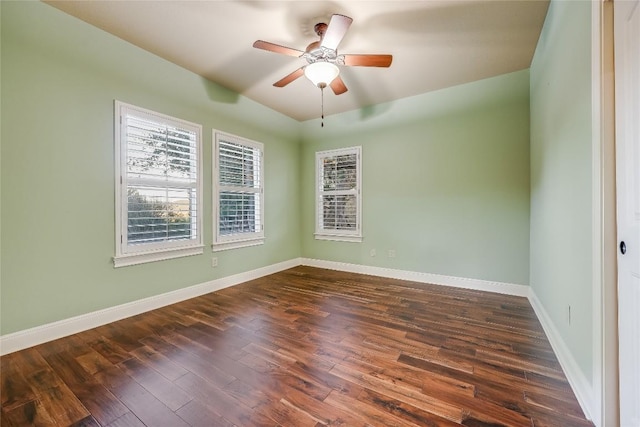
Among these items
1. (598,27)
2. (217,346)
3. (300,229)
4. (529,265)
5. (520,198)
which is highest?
(598,27)

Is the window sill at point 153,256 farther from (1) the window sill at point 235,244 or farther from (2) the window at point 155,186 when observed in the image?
(1) the window sill at point 235,244

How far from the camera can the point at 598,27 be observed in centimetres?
125

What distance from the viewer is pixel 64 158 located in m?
2.25

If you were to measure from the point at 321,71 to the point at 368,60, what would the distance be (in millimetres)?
434

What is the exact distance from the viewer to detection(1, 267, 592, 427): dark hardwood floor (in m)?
1.38

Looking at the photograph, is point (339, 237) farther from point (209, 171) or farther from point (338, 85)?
point (338, 85)

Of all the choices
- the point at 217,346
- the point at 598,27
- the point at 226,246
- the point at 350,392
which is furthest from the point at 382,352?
the point at 226,246

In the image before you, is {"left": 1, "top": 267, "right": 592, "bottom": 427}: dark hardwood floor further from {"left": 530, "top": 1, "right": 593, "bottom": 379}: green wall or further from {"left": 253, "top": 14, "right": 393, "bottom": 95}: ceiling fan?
{"left": 253, "top": 14, "right": 393, "bottom": 95}: ceiling fan

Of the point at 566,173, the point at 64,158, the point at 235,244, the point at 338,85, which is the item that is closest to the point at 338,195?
the point at 235,244

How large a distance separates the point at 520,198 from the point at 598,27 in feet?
7.64

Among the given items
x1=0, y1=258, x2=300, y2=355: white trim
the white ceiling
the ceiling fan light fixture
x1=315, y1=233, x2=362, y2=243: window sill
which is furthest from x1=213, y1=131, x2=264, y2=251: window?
the ceiling fan light fixture

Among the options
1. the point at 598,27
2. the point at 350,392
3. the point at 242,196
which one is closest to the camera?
the point at 598,27

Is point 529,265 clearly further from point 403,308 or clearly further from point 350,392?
point 350,392

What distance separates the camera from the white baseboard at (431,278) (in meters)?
3.23
